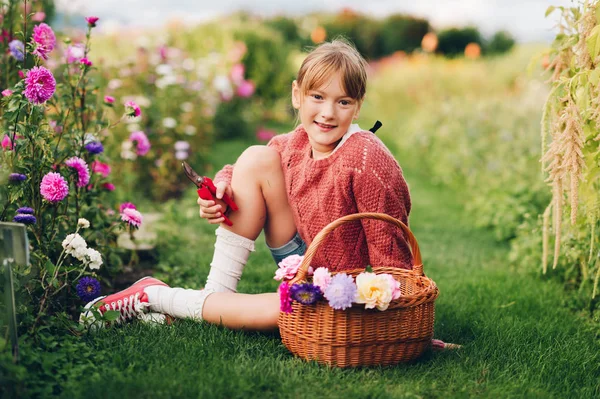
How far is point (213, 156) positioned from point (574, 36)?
4423 millimetres

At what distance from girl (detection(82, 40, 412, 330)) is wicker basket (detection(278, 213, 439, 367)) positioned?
0.20 m

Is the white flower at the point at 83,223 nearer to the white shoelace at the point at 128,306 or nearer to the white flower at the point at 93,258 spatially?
the white flower at the point at 93,258

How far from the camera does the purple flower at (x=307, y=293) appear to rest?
2094 mm

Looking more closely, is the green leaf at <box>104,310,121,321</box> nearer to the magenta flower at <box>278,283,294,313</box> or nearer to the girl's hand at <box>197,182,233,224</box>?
the girl's hand at <box>197,182,233,224</box>

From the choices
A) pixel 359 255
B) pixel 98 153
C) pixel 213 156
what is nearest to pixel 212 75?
pixel 213 156

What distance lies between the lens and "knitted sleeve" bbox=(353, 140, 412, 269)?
237cm

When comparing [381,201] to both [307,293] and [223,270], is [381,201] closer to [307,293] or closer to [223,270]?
[307,293]

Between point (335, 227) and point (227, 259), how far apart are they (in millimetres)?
599

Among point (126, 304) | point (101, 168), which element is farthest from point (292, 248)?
point (101, 168)

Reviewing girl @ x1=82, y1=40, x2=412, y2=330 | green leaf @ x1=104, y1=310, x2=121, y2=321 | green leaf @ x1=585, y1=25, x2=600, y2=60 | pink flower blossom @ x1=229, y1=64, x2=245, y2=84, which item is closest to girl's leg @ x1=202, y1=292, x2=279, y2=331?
girl @ x1=82, y1=40, x2=412, y2=330

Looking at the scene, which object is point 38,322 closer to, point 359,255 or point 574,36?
point 359,255

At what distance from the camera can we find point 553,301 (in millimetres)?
3072

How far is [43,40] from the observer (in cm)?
249

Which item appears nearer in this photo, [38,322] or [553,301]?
[38,322]
